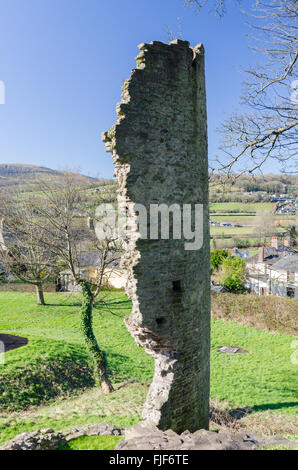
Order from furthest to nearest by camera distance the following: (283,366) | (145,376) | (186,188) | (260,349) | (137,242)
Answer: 1. (260,349)
2. (283,366)
3. (145,376)
4. (186,188)
5. (137,242)

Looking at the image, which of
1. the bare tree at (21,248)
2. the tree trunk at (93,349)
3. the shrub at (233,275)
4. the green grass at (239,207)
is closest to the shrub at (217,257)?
the shrub at (233,275)

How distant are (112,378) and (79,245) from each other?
6.63m

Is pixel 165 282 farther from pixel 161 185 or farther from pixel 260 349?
pixel 260 349

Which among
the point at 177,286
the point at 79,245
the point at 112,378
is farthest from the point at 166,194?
the point at 79,245

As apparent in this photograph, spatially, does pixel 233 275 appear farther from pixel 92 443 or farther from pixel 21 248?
pixel 92 443

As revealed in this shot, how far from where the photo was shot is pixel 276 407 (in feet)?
28.5

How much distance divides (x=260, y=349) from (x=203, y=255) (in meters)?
10.2

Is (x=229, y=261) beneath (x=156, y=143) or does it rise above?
beneath

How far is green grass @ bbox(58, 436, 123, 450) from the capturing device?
515 centimetres

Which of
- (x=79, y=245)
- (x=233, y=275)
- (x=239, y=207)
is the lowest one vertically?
(x=233, y=275)

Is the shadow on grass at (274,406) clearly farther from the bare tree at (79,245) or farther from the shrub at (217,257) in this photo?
the shrub at (217,257)

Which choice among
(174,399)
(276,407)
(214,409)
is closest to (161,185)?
(174,399)

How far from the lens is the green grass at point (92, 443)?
5.15 metres

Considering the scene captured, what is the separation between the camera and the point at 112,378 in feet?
33.8
